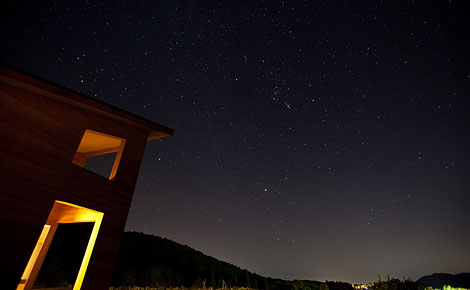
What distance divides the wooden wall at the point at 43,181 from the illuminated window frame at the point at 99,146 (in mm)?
219

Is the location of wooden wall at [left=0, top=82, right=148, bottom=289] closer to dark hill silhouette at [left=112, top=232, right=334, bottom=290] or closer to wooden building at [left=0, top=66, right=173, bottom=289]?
wooden building at [left=0, top=66, right=173, bottom=289]

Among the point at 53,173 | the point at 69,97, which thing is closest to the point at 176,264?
the point at 53,173

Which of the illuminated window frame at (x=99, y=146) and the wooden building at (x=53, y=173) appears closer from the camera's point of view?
the wooden building at (x=53, y=173)

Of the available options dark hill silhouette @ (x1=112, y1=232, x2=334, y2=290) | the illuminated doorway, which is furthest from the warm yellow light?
dark hill silhouette @ (x1=112, y1=232, x2=334, y2=290)

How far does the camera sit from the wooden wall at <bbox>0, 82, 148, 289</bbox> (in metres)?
4.41

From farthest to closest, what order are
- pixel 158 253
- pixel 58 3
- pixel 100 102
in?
pixel 158 253 → pixel 58 3 → pixel 100 102

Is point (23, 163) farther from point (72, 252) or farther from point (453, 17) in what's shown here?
point (453, 17)

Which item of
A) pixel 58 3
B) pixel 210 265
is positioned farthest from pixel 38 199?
pixel 210 265

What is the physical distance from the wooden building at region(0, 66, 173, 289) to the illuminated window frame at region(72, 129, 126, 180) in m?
0.08

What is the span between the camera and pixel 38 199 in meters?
4.79

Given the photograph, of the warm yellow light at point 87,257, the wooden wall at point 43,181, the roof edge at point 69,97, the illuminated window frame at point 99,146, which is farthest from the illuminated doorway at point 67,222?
the roof edge at point 69,97

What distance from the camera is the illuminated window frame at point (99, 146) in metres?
6.56

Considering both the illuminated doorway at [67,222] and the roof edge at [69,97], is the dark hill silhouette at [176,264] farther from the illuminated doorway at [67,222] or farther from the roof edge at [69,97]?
the roof edge at [69,97]

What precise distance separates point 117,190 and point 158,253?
43.2 feet
